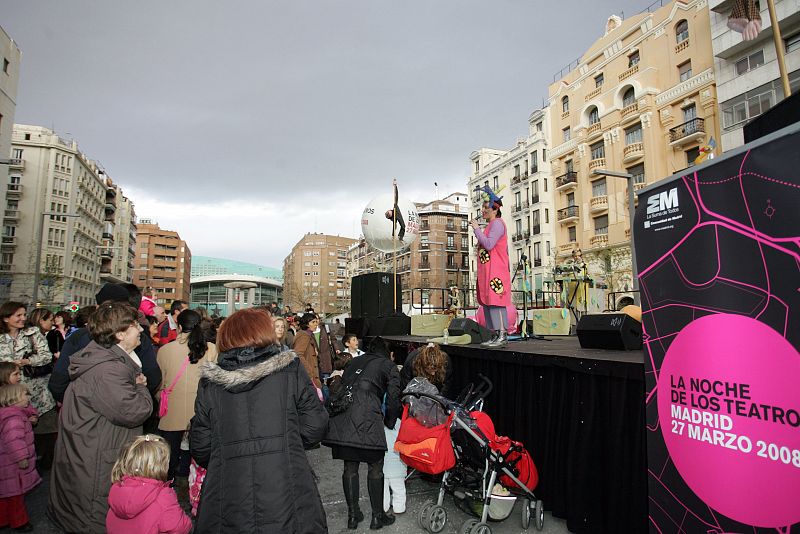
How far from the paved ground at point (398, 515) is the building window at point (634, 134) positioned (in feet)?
94.9

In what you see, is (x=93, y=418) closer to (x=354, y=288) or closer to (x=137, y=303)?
(x=137, y=303)

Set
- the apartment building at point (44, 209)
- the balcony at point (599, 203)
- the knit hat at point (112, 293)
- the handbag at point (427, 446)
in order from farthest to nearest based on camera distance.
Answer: the apartment building at point (44, 209), the balcony at point (599, 203), the knit hat at point (112, 293), the handbag at point (427, 446)

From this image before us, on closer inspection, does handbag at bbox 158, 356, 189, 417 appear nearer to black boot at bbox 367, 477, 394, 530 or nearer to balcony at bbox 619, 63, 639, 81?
black boot at bbox 367, 477, 394, 530

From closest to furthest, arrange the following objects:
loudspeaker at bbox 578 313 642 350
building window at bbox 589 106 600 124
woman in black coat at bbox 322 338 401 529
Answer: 1. woman in black coat at bbox 322 338 401 529
2. loudspeaker at bbox 578 313 642 350
3. building window at bbox 589 106 600 124

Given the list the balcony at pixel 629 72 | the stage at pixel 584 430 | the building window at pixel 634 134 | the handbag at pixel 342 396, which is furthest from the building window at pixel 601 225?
the handbag at pixel 342 396

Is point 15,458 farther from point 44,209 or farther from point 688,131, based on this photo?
point 44,209

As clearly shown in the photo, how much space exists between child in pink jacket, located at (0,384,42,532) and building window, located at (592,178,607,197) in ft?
105

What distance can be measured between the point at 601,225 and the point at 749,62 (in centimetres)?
1176

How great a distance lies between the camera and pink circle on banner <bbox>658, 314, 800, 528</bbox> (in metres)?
1.75

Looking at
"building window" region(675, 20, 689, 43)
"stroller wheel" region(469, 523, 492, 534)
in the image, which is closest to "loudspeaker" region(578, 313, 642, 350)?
"stroller wheel" region(469, 523, 492, 534)

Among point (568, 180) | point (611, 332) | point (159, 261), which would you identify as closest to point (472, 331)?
point (611, 332)

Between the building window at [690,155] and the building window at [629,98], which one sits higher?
the building window at [629,98]

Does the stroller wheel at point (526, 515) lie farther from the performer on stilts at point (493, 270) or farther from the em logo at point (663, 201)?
the em logo at point (663, 201)

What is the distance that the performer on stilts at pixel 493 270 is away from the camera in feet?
21.1
